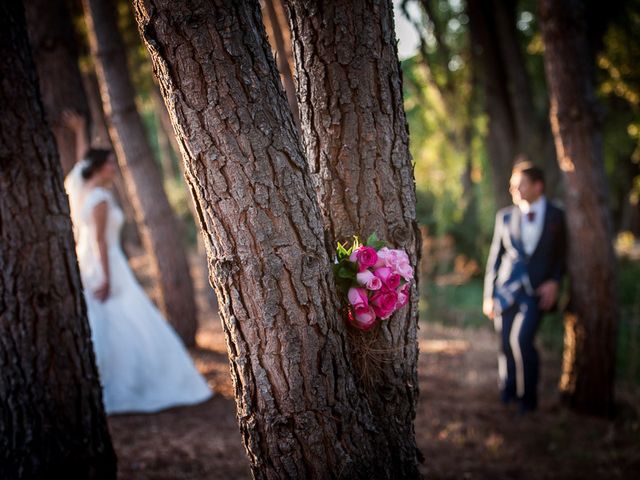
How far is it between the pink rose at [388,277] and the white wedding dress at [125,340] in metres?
3.58

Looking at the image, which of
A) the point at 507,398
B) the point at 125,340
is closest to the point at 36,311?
the point at 125,340

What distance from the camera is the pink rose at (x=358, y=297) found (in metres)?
2.09

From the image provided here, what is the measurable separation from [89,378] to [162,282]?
426 cm

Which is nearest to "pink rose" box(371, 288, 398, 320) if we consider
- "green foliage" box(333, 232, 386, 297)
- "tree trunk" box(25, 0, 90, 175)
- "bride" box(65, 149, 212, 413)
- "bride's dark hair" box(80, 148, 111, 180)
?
"green foliage" box(333, 232, 386, 297)

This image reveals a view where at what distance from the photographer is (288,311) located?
195 cm

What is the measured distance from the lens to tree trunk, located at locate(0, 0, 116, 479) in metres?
2.72

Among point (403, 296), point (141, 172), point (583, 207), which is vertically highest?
point (141, 172)

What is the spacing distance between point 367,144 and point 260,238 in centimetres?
68

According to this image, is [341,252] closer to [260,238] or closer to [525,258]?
[260,238]

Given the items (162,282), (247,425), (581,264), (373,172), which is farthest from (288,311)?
(162,282)

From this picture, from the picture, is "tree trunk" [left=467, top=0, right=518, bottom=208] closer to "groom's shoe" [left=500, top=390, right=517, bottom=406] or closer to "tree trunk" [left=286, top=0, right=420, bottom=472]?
"groom's shoe" [left=500, top=390, right=517, bottom=406]

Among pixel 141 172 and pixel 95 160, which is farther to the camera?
pixel 141 172

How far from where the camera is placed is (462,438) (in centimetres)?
425

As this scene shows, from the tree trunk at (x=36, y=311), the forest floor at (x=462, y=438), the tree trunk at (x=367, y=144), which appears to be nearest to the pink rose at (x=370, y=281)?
the tree trunk at (x=367, y=144)
